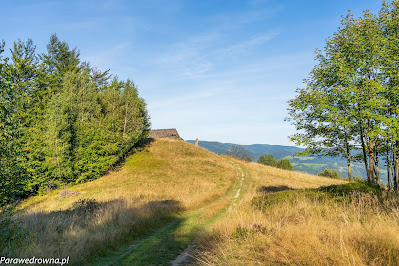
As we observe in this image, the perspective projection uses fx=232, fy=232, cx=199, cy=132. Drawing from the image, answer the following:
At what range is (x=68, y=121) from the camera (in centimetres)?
3112

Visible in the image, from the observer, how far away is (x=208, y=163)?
41.9 metres

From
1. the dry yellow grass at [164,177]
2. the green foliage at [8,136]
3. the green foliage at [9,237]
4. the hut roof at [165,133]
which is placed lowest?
the dry yellow grass at [164,177]

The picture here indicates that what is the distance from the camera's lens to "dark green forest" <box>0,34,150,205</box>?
28442 mm

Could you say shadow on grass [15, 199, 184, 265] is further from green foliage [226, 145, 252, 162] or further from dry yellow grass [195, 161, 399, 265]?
green foliage [226, 145, 252, 162]

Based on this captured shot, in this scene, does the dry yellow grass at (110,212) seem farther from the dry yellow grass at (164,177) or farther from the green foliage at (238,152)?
the green foliage at (238,152)

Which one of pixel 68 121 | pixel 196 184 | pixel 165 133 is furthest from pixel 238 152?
pixel 68 121

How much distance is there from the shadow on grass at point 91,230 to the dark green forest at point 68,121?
44.2ft

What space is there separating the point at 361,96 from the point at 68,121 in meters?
32.3

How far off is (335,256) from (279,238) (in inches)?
68.6

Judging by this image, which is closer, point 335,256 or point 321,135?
point 335,256

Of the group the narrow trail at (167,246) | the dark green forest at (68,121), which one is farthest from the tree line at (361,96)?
the dark green forest at (68,121)

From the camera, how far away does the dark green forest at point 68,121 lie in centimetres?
2844

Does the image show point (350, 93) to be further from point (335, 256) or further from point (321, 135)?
point (335, 256)

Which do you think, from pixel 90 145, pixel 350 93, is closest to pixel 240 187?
pixel 350 93
